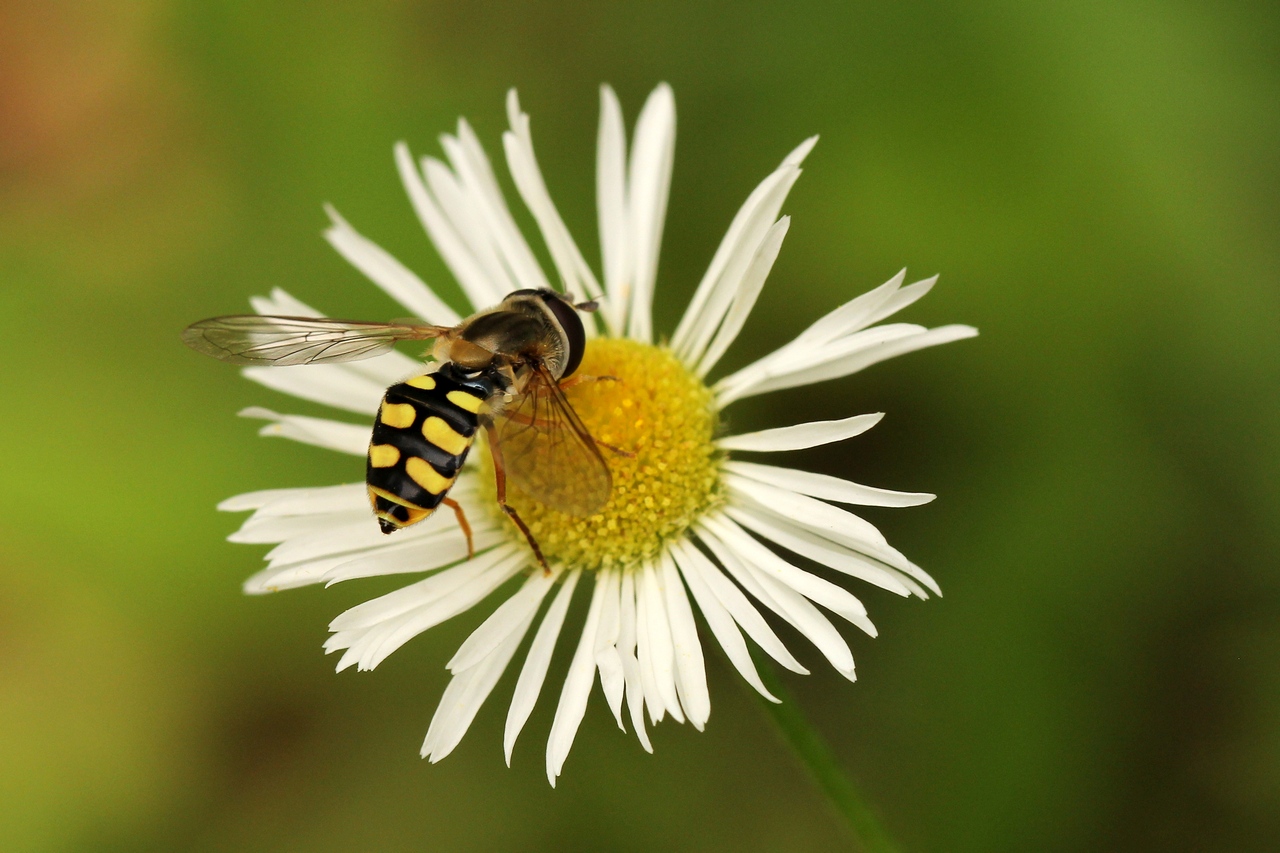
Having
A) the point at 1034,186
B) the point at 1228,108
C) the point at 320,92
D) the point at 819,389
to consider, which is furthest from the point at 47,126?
the point at 1228,108

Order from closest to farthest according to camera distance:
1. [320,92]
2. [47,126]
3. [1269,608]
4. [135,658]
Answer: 1. [1269,608]
2. [135,658]
3. [320,92]
4. [47,126]

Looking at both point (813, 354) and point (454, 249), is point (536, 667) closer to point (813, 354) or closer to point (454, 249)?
point (813, 354)

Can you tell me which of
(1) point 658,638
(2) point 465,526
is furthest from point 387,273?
(1) point 658,638

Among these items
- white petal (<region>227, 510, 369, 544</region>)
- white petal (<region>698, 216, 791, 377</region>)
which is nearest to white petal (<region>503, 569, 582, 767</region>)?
white petal (<region>227, 510, 369, 544</region>)

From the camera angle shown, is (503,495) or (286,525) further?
(286,525)

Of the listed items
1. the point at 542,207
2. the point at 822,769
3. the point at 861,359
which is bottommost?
→ the point at 822,769

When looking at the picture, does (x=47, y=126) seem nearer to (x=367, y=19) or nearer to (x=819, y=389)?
(x=367, y=19)
